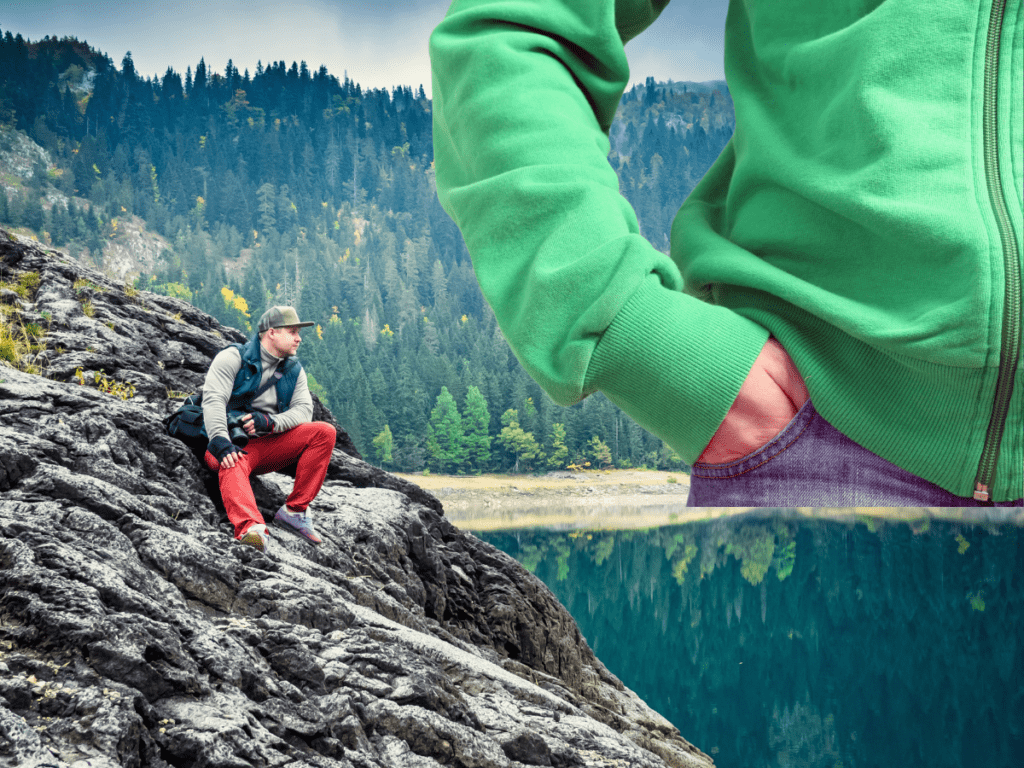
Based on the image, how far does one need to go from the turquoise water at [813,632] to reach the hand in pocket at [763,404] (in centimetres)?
2723

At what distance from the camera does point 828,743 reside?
1121 inches

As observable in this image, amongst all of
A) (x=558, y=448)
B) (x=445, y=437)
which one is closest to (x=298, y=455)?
(x=558, y=448)

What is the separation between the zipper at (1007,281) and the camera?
0.70 metres

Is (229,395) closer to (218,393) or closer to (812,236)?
(218,393)

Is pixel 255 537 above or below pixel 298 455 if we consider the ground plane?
below

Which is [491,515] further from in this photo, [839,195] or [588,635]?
[839,195]

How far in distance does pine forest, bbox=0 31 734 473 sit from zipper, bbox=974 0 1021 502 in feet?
190

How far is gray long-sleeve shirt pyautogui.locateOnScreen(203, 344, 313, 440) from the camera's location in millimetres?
4629

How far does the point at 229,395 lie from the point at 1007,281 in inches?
180

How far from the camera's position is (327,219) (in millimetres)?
108250

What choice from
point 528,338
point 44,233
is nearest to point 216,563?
point 528,338

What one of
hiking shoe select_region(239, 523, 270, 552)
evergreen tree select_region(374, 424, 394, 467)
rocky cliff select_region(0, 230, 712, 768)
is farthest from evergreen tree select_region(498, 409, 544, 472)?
hiking shoe select_region(239, 523, 270, 552)

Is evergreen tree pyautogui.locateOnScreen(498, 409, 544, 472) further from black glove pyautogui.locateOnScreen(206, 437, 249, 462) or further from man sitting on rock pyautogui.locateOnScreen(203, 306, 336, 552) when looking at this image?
black glove pyautogui.locateOnScreen(206, 437, 249, 462)

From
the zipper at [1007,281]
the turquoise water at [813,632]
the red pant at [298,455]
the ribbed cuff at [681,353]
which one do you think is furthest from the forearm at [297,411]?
the turquoise water at [813,632]
